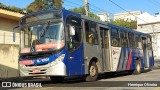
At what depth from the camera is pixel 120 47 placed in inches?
798

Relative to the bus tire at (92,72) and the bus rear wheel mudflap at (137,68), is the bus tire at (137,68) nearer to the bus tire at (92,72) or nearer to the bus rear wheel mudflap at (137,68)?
the bus rear wheel mudflap at (137,68)

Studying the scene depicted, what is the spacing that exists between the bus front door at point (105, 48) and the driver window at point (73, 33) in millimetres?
2648

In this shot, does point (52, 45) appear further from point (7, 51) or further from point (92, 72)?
point (7, 51)

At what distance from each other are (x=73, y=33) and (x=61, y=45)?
3.23 feet

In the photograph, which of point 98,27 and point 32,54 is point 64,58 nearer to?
point 32,54

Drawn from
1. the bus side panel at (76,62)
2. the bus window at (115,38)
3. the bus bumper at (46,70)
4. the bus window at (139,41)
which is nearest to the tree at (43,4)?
the bus window at (139,41)

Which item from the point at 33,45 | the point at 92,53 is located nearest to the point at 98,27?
the point at 92,53

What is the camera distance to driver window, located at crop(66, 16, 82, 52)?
14368mm

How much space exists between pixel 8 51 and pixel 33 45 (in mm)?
9494

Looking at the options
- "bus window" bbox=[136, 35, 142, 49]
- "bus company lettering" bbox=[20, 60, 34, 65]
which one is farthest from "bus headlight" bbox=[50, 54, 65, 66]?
"bus window" bbox=[136, 35, 142, 49]

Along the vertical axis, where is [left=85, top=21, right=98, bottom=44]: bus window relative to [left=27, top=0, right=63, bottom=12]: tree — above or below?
below

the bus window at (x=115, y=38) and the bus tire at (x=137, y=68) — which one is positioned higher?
the bus window at (x=115, y=38)

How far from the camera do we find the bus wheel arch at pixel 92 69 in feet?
52.6

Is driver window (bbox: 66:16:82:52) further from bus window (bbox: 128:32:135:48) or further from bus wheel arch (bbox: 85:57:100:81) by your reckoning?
bus window (bbox: 128:32:135:48)
